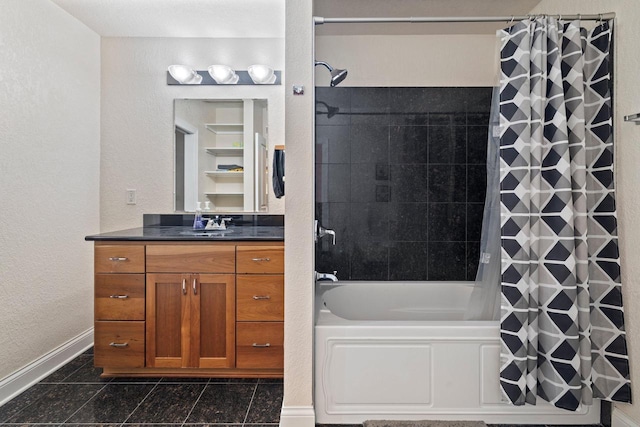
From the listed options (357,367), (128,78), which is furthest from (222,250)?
(128,78)

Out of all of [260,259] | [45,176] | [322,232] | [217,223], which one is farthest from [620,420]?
[45,176]

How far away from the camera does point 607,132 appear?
5.46 ft

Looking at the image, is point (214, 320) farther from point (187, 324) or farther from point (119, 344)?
point (119, 344)

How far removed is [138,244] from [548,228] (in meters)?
2.16

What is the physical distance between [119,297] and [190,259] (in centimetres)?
47

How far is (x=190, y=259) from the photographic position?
2180 millimetres

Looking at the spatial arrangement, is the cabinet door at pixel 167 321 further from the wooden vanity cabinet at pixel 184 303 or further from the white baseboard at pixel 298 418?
the white baseboard at pixel 298 418

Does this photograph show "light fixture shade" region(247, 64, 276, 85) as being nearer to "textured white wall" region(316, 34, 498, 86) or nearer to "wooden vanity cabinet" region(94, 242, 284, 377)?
"textured white wall" region(316, 34, 498, 86)

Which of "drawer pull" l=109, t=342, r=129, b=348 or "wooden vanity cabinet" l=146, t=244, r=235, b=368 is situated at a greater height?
"wooden vanity cabinet" l=146, t=244, r=235, b=368

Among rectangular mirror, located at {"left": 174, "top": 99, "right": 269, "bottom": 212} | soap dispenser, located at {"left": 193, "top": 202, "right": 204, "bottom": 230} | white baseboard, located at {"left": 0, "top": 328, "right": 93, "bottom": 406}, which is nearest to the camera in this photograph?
white baseboard, located at {"left": 0, "top": 328, "right": 93, "bottom": 406}


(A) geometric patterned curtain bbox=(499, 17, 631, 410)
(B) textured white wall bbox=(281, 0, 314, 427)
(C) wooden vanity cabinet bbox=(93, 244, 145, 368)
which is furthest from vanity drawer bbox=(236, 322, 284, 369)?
(A) geometric patterned curtain bbox=(499, 17, 631, 410)

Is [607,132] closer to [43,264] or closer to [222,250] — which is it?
[222,250]

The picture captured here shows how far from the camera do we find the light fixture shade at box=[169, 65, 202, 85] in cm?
275

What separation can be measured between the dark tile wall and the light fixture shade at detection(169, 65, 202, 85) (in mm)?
940
